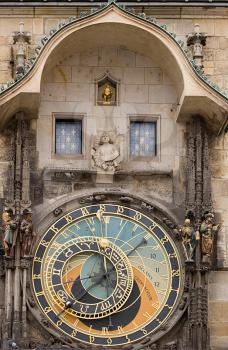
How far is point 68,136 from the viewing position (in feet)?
80.1

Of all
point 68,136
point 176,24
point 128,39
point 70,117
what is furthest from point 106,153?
point 176,24

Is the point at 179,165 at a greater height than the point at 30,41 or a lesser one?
lesser

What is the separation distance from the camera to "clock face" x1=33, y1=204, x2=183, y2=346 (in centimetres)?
2341

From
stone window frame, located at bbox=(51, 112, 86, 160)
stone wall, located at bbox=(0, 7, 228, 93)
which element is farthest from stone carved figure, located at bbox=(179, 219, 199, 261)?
stone wall, located at bbox=(0, 7, 228, 93)

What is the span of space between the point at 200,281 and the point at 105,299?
107 centimetres

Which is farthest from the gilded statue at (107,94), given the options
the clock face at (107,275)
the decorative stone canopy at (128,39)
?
the clock face at (107,275)

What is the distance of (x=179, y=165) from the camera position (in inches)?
953

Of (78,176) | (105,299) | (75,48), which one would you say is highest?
(75,48)

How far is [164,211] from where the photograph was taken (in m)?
23.9

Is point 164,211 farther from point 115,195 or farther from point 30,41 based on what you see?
point 30,41

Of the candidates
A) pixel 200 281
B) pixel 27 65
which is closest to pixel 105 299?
pixel 200 281

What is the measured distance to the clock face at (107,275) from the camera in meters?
23.4

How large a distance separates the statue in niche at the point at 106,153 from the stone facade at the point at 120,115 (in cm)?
8

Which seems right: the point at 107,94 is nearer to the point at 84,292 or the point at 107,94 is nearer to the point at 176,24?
the point at 176,24
